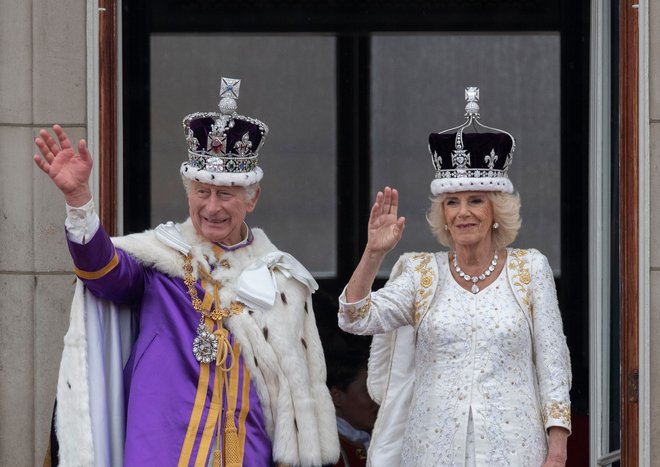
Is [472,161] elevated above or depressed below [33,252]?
above

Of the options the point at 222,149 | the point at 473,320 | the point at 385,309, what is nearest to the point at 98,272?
the point at 222,149

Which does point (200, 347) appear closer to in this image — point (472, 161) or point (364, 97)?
point (472, 161)

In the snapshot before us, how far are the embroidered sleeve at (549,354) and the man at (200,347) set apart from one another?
73 centimetres

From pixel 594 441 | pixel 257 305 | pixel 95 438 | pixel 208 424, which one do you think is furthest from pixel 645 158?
pixel 95 438

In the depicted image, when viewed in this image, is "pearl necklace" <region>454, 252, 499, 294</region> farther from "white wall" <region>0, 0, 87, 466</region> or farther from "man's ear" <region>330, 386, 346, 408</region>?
"man's ear" <region>330, 386, 346, 408</region>

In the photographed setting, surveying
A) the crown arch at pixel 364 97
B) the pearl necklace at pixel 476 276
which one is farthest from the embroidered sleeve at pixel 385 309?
the crown arch at pixel 364 97

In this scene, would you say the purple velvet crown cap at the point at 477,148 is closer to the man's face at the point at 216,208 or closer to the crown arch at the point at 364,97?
the man's face at the point at 216,208

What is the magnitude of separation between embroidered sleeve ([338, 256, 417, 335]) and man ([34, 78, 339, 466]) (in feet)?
0.82

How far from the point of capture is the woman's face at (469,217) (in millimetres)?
4645

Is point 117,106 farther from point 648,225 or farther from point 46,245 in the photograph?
point 648,225

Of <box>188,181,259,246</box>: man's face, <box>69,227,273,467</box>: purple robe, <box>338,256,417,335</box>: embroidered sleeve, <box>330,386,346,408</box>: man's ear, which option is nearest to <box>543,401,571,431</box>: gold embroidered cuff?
<box>338,256,417,335</box>: embroidered sleeve

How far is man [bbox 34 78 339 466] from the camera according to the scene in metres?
4.49

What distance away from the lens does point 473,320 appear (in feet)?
15.0

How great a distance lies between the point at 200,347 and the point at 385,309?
62 cm
